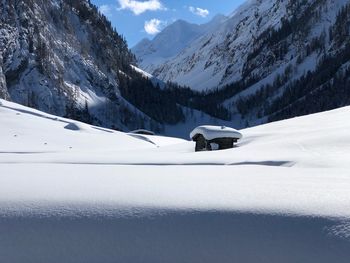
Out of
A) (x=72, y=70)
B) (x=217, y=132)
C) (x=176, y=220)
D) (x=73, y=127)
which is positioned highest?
(x=72, y=70)

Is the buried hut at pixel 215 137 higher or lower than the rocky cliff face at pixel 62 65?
lower

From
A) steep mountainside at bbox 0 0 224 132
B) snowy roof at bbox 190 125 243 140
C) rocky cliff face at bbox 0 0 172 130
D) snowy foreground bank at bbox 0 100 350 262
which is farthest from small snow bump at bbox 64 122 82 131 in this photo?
rocky cliff face at bbox 0 0 172 130

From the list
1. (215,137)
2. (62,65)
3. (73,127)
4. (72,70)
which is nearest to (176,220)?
(215,137)

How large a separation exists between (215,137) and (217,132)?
0.22 metres

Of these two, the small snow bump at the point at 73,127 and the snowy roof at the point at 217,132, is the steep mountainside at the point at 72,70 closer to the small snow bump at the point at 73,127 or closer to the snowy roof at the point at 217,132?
the small snow bump at the point at 73,127

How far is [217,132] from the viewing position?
18672mm

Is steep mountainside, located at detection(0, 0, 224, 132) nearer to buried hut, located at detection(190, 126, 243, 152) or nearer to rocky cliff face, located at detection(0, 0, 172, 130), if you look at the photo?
rocky cliff face, located at detection(0, 0, 172, 130)

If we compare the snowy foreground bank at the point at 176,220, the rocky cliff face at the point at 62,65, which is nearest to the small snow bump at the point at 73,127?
the snowy foreground bank at the point at 176,220

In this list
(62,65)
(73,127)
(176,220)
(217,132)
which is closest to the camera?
(176,220)

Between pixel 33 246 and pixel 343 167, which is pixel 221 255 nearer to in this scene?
pixel 33 246

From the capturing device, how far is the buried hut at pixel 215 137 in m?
17.9

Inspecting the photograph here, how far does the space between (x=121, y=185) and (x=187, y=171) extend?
2.04 m

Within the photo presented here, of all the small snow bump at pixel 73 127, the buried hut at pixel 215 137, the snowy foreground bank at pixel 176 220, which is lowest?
the snowy foreground bank at pixel 176 220

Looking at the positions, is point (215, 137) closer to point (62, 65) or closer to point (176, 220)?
point (176, 220)
